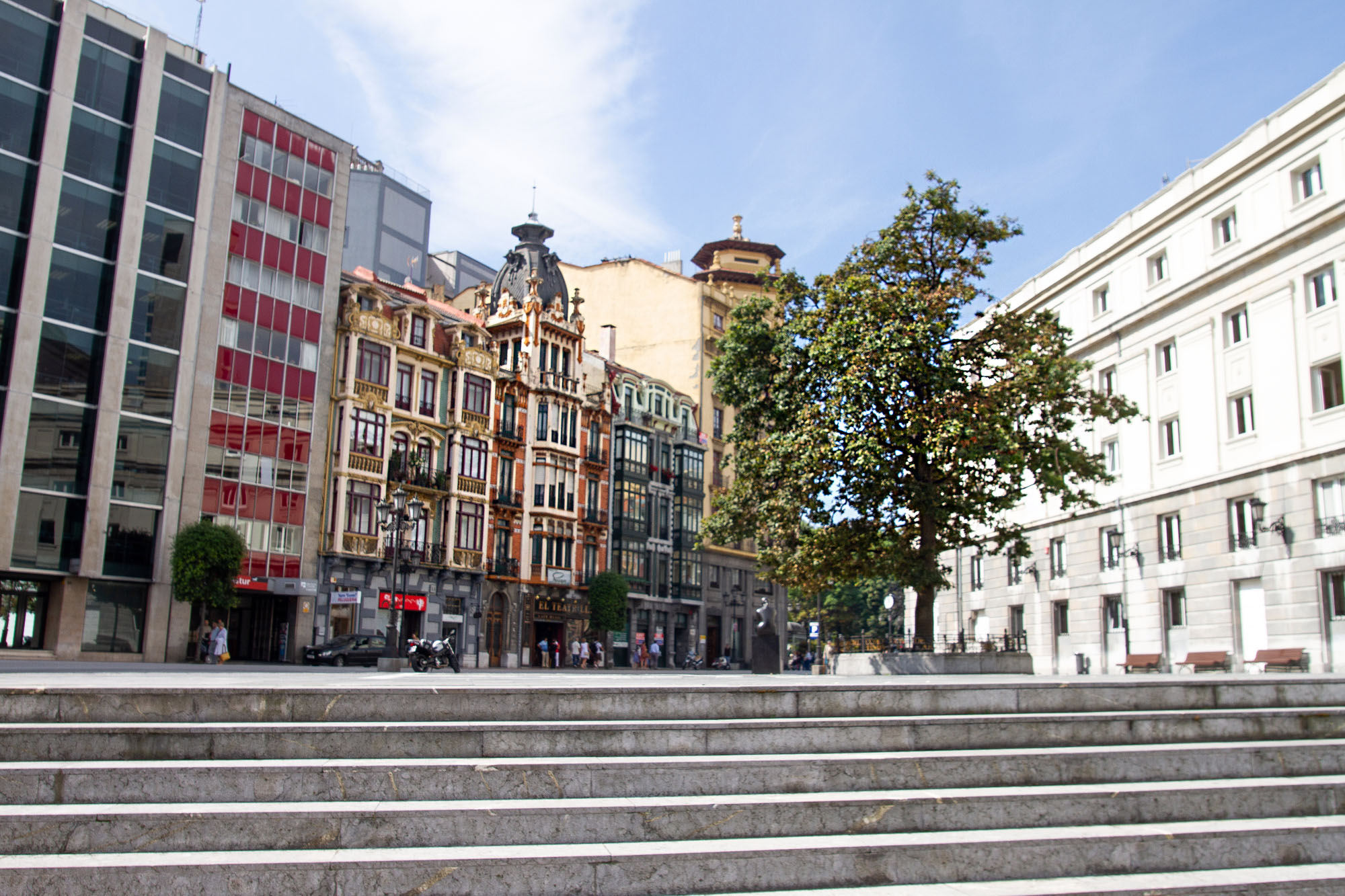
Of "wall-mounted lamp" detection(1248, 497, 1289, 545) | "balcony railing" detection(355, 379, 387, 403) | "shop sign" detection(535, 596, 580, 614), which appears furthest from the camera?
"shop sign" detection(535, 596, 580, 614)

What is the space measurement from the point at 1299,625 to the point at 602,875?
93.2 feet

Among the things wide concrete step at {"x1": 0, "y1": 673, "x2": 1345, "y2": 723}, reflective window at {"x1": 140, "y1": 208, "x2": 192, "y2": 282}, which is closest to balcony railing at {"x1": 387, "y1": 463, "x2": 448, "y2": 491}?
reflective window at {"x1": 140, "y1": 208, "x2": 192, "y2": 282}

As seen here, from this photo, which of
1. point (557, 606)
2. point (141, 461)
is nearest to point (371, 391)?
point (141, 461)

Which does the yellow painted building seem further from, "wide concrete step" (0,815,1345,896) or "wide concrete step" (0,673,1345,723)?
"wide concrete step" (0,815,1345,896)

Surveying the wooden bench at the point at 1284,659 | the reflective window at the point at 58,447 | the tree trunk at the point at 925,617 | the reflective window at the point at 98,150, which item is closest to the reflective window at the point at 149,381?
the reflective window at the point at 58,447

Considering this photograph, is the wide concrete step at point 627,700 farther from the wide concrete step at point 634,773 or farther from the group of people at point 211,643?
the group of people at point 211,643

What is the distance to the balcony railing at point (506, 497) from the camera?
167 ft

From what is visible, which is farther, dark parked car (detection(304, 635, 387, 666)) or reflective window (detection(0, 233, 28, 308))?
dark parked car (detection(304, 635, 387, 666))

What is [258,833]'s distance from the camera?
21.6 feet

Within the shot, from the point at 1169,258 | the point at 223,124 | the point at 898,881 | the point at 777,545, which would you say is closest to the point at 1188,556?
the point at 1169,258

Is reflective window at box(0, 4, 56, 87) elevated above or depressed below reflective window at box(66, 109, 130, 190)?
above

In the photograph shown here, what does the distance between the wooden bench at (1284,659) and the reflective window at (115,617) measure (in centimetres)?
3550

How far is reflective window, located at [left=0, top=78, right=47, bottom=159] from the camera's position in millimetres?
33938

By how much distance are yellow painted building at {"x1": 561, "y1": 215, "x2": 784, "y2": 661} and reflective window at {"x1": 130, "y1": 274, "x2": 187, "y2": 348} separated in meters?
31.1
